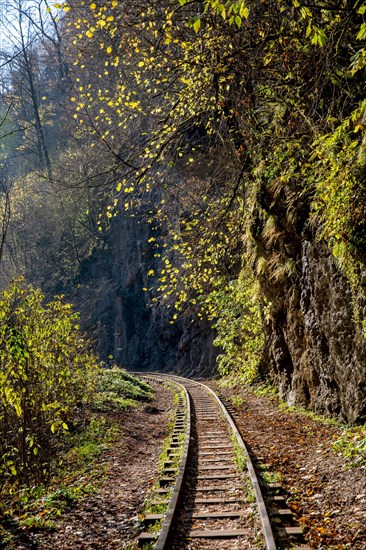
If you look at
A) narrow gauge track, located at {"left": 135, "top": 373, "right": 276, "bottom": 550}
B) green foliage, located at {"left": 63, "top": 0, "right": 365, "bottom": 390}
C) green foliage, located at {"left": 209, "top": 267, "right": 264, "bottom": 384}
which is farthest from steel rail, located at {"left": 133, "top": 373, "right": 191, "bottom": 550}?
green foliage, located at {"left": 209, "top": 267, "right": 264, "bottom": 384}

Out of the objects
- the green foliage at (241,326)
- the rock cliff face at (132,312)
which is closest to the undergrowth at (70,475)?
the green foliage at (241,326)

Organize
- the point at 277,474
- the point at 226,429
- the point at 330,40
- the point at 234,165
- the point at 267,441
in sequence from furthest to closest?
the point at 234,165 → the point at 226,429 → the point at 267,441 → the point at 330,40 → the point at 277,474

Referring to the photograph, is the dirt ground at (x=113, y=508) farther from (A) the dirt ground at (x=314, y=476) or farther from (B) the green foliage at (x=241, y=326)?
(B) the green foliage at (x=241, y=326)

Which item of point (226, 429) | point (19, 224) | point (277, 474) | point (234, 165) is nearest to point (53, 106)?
point (19, 224)

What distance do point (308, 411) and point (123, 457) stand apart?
15.1 ft

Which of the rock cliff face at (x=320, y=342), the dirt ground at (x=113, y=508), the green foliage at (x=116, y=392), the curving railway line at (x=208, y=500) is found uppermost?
the rock cliff face at (x=320, y=342)

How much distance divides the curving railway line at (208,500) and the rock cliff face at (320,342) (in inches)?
88.2

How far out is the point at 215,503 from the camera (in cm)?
677

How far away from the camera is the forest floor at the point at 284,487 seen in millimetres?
5848

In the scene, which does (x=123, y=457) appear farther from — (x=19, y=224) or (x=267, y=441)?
(x=19, y=224)

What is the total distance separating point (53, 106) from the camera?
5569 centimetres

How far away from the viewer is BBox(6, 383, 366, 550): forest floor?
5848 millimetres

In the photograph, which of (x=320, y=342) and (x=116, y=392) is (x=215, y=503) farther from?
(x=116, y=392)

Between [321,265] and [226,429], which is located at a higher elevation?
[321,265]
